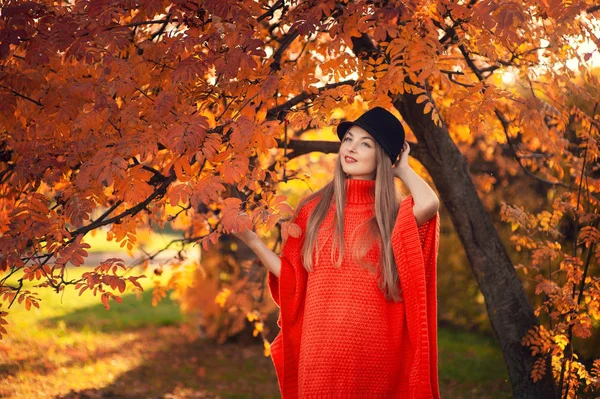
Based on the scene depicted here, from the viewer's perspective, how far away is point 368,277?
9.55 feet

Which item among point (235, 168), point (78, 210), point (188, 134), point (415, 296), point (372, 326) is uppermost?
point (188, 134)

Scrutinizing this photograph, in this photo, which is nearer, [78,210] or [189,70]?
[189,70]

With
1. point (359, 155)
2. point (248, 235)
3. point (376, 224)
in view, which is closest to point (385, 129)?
point (359, 155)

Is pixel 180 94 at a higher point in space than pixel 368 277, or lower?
higher

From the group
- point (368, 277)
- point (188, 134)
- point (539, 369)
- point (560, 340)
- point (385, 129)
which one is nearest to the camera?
point (188, 134)

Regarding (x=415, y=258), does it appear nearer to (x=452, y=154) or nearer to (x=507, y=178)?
(x=452, y=154)

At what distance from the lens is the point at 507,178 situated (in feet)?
29.2

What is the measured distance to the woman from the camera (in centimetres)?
283

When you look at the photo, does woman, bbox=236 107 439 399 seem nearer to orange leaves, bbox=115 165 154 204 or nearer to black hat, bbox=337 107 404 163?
black hat, bbox=337 107 404 163

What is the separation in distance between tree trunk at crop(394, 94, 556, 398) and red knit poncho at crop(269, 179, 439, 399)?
1.74 m

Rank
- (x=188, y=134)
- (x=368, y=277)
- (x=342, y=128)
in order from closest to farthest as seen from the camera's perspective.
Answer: (x=188, y=134)
(x=368, y=277)
(x=342, y=128)

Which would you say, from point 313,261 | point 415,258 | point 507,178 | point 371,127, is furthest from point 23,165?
point 507,178

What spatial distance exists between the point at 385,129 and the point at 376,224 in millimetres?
411

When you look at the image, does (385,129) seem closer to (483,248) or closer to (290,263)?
(290,263)
